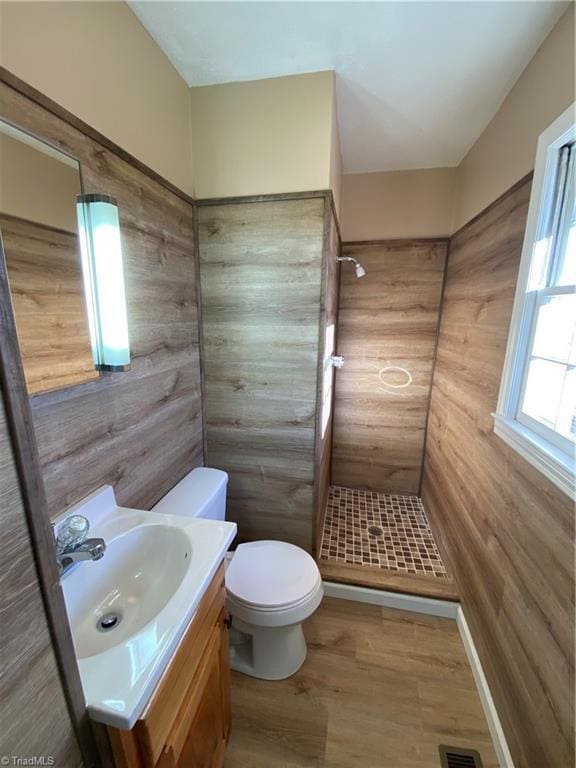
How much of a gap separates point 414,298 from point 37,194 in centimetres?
228

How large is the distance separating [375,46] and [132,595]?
2.22 metres

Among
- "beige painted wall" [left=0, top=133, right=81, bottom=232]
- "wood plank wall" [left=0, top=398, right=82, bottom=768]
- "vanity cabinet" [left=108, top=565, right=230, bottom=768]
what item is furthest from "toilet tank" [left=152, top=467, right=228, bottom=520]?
"beige painted wall" [left=0, top=133, right=81, bottom=232]

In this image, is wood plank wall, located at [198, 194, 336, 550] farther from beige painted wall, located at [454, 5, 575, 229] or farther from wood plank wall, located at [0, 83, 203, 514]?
beige painted wall, located at [454, 5, 575, 229]

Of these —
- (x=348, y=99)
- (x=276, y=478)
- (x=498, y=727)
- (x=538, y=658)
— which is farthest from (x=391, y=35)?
(x=498, y=727)

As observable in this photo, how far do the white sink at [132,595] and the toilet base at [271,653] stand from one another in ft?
1.95

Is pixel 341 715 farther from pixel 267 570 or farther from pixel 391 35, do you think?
pixel 391 35

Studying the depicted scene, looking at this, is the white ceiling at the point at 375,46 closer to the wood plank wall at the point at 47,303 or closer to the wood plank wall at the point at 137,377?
the wood plank wall at the point at 137,377

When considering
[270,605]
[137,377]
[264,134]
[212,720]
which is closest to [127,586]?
[212,720]

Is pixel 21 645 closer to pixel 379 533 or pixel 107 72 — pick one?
pixel 107 72

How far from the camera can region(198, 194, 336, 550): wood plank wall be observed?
59.9 inches

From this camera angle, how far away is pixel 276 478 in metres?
1.77

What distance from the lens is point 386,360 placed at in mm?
2521

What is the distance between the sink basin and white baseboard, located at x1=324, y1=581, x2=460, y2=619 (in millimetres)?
1207

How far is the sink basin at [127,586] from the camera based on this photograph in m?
0.85
